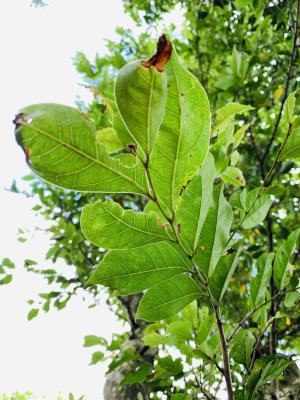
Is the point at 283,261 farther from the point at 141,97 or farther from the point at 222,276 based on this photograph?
the point at 141,97

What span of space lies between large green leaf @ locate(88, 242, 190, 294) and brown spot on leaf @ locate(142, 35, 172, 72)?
0.25 metres

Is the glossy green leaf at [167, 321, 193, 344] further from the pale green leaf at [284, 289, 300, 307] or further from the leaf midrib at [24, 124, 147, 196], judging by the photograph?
the leaf midrib at [24, 124, 147, 196]

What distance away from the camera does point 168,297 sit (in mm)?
572

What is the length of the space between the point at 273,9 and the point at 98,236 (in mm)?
1787

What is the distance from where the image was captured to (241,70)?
1.72 meters

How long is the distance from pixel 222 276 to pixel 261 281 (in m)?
0.18

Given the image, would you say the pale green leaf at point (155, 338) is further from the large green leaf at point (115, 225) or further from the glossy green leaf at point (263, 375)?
the large green leaf at point (115, 225)

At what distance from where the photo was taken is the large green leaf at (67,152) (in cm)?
35

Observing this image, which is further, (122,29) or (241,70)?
(122,29)

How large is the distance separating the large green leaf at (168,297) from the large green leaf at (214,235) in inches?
1.6

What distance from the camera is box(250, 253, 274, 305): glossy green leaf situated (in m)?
0.71

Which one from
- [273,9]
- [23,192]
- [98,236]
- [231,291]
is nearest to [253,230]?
[231,291]

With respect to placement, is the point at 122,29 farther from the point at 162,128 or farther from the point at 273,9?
the point at 162,128

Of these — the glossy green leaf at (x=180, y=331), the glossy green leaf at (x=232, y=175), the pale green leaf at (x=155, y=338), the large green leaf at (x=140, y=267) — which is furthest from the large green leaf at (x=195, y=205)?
the pale green leaf at (x=155, y=338)
